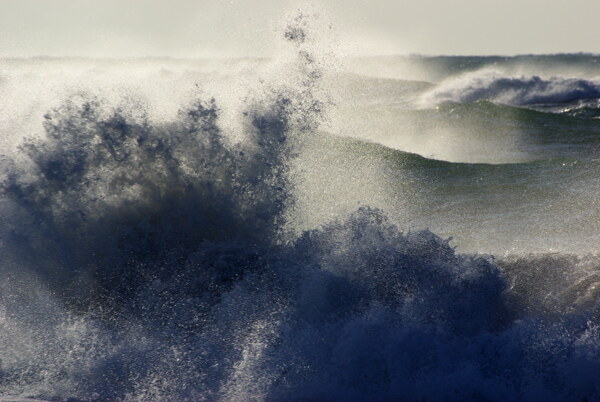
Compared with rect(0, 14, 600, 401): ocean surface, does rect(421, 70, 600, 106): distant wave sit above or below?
below

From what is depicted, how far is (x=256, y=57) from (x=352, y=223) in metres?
A: 6.36

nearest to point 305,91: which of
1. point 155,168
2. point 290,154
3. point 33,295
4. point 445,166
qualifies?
point 290,154

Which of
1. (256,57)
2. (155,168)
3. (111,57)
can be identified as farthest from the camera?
(111,57)

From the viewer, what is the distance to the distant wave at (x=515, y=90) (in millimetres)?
21719

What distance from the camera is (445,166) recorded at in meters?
11.1

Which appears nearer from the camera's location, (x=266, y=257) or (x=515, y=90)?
(x=266, y=257)

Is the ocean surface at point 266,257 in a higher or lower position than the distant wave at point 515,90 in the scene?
higher

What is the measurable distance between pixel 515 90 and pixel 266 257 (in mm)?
17626

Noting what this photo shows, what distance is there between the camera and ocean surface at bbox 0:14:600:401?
5.57 meters

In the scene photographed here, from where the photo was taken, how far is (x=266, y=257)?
6.90 m

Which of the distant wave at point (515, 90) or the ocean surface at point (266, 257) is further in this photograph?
the distant wave at point (515, 90)

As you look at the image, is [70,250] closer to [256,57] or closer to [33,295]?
[33,295]

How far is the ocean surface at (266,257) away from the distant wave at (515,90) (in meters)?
11.6

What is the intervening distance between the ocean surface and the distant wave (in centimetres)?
1164
